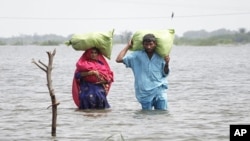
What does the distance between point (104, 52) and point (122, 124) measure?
1.49m

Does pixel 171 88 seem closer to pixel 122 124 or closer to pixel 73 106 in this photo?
pixel 73 106

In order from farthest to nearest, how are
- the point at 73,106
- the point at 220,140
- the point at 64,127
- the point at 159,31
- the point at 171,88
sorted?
the point at 171,88 < the point at 73,106 < the point at 159,31 < the point at 64,127 < the point at 220,140

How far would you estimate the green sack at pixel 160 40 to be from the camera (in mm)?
13148

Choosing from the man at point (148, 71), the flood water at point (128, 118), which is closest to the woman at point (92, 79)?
the flood water at point (128, 118)

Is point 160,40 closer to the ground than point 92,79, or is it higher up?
higher up

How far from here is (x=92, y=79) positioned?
13672 mm

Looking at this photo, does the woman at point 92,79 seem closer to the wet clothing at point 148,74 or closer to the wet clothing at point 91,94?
the wet clothing at point 91,94

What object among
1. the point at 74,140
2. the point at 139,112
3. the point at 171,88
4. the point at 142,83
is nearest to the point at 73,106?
the point at 139,112

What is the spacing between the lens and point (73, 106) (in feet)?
Answer: 53.8

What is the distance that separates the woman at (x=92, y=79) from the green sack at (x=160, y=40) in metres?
0.68

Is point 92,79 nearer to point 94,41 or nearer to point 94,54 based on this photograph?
point 94,54

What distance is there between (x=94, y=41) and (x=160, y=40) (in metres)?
1.20

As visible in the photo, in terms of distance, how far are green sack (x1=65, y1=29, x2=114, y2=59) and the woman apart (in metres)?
0.13

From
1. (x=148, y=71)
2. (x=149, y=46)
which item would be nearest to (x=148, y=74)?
(x=148, y=71)
